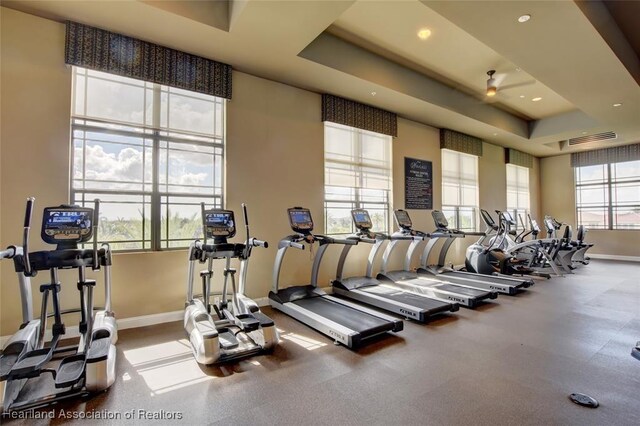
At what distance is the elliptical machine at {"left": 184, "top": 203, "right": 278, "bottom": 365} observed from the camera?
2.88 meters

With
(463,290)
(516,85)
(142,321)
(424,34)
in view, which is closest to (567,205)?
(516,85)

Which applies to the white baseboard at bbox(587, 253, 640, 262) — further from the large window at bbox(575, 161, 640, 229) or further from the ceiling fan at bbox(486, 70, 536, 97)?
the ceiling fan at bbox(486, 70, 536, 97)

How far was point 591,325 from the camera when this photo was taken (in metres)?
3.83

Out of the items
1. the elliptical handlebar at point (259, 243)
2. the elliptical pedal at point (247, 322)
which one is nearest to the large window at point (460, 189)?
the elliptical handlebar at point (259, 243)

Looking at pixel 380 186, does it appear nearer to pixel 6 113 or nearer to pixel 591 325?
pixel 591 325

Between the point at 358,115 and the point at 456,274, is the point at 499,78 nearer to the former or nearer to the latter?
the point at 358,115

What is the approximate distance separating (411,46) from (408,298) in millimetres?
3965

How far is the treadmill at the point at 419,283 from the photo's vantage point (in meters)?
4.81

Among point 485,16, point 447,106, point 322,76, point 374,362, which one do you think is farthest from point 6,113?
point 447,106

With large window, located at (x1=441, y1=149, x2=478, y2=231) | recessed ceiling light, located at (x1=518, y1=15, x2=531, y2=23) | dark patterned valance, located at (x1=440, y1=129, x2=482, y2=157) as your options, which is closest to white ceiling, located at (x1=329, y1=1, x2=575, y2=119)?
recessed ceiling light, located at (x1=518, y1=15, x2=531, y2=23)

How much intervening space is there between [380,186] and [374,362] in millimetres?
4198

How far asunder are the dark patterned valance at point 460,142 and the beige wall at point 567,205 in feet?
14.7

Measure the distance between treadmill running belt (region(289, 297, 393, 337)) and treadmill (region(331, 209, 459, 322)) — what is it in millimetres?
614

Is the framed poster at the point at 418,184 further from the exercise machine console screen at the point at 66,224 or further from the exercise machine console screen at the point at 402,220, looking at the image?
the exercise machine console screen at the point at 66,224
